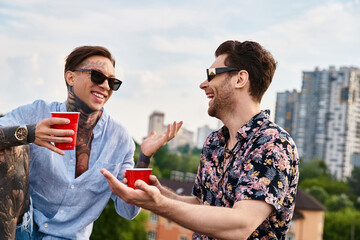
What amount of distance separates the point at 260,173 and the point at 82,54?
225 cm

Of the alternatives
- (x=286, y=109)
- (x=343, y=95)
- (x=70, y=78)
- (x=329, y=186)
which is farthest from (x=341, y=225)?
(x=70, y=78)

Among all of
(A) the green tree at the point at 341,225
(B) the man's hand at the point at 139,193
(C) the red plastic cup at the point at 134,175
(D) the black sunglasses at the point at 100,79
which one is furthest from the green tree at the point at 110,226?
(B) the man's hand at the point at 139,193

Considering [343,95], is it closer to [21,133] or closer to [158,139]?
[158,139]

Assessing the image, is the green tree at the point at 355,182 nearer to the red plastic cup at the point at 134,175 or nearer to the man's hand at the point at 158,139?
the man's hand at the point at 158,139

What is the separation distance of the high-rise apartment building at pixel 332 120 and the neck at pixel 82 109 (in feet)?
322

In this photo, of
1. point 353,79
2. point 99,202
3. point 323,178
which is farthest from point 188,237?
point 353,79

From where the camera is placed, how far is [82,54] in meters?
4.88

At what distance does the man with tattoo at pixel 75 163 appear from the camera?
4223 millimetres

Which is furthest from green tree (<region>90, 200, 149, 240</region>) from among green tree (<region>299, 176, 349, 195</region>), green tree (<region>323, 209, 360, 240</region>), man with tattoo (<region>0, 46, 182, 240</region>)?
green tree (<region>299, 176, 349, 195</region>)

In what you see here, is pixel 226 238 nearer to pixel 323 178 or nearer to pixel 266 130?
pixel 266 130

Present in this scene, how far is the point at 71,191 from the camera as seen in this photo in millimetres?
4668

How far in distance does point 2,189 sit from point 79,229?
87cm

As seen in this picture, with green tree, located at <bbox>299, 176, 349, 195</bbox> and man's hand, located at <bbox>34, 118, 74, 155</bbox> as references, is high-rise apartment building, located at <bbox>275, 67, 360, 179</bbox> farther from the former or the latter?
man's hand, located at <bbox>34, 118, 74, 155</bbox>

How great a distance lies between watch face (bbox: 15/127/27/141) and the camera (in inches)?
151
